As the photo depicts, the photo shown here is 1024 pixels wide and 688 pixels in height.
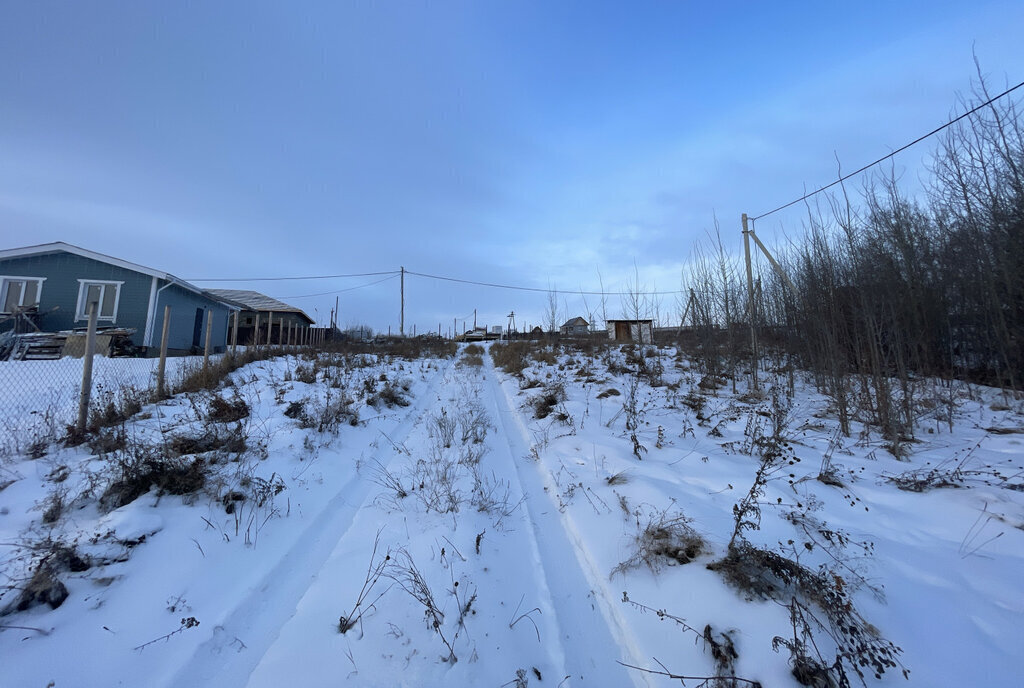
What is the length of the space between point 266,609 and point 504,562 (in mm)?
1677

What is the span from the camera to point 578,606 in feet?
8.46

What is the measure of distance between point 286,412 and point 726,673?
21.8ft

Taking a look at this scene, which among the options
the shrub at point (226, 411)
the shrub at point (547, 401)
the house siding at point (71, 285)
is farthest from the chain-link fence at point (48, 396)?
the house siding at point (71, 285)

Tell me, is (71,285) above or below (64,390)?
above

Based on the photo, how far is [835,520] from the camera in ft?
10.6

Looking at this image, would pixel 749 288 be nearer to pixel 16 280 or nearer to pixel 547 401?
pixel 547 401

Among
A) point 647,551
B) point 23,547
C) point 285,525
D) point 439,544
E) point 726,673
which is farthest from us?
point 285,525

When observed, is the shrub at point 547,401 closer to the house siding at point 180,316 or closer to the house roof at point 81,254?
the house siding at point 180,316

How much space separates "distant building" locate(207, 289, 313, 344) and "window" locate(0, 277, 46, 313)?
12032mm

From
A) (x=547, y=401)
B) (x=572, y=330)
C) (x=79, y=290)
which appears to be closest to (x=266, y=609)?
(x=547, y=401)

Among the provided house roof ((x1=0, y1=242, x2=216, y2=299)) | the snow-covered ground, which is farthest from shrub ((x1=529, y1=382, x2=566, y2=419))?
house roof ((x1=0, y1=242, x2=216, y2=299))

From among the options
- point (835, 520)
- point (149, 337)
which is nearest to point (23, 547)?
point (835, 520)

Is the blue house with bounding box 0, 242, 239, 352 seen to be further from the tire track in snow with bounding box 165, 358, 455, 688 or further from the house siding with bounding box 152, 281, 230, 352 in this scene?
the tire track in snow with bounding box 165, 358, 455, 688

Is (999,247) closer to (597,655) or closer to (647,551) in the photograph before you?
(647,551)
